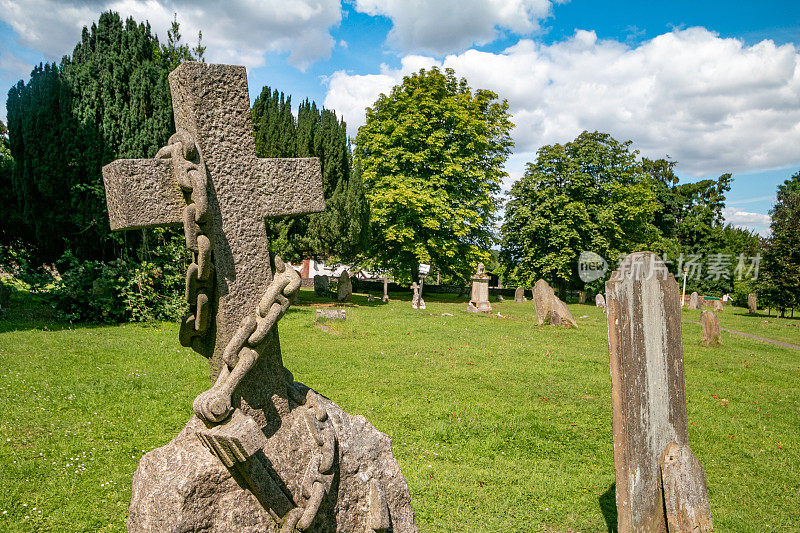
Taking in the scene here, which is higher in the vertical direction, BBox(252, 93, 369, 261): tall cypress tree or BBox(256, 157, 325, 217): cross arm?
BBox(252, 93, 369, 261): tall cypress tree

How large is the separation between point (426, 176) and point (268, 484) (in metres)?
26.2

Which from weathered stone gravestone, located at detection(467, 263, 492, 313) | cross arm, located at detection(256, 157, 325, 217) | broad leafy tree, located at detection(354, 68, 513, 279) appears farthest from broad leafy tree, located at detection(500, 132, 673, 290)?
cross arm, located at detection(256, 157, 325, 217)

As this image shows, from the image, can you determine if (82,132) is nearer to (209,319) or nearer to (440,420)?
(440,420)

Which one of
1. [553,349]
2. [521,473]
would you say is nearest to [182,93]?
[521,473]

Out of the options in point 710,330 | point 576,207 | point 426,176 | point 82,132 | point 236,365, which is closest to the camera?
point 236,365

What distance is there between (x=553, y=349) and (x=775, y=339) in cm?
1171

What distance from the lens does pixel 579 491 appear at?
5.27 m

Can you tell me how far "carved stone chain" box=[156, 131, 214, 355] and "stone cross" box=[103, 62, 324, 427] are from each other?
0.05 m

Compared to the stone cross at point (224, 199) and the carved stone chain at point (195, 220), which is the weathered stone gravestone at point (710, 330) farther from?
the carved stone chain at point (195, 220)

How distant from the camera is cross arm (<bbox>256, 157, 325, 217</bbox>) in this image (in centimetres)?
336

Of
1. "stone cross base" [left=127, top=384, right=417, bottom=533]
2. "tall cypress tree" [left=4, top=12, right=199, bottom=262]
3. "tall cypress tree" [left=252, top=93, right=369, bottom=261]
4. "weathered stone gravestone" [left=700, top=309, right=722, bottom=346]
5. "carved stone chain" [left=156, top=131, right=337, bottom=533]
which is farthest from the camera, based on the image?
"tall cypress tree" [left=252, top=93, right=369, bottom=261]

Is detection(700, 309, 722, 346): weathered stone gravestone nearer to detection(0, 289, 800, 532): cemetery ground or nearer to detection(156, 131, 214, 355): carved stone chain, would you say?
detection(0, 289, 800, 532): cemetery ground

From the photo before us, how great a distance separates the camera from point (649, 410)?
394cm

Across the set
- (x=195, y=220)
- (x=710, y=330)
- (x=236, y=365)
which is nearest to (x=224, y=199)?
(x=195, y=220)
